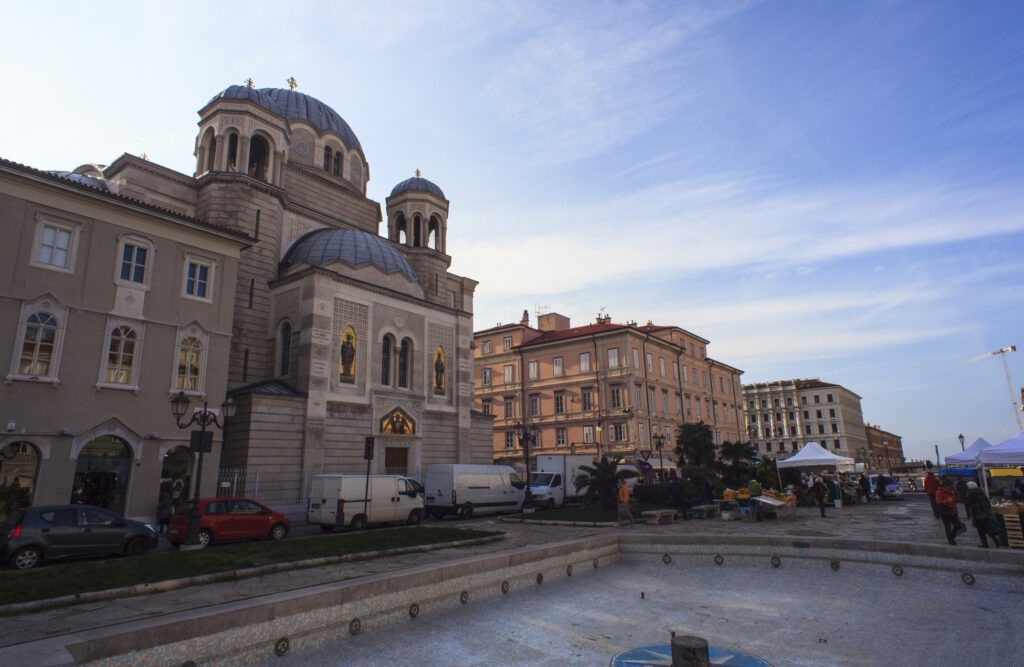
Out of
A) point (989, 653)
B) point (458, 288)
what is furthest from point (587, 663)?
point (458, 288)

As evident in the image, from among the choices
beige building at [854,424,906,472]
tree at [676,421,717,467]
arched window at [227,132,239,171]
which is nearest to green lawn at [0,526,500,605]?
arched window at [227,132,239,171]

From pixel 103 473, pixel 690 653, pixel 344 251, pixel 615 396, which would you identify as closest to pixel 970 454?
pixel 690 653

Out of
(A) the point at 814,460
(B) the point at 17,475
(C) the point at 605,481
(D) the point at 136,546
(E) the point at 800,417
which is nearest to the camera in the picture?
(D) the point at 136,546

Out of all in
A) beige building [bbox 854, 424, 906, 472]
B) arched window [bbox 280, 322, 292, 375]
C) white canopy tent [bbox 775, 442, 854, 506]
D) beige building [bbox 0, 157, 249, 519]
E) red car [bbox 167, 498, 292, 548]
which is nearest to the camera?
red car [bbox 167, 498, 292, 548]

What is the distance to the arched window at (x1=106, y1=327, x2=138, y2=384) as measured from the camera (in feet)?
58.3

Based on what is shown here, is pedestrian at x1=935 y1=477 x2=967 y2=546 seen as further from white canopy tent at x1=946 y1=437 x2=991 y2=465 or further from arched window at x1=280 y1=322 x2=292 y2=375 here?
arched window at x1=280 y1=322 x2=292 y2=375

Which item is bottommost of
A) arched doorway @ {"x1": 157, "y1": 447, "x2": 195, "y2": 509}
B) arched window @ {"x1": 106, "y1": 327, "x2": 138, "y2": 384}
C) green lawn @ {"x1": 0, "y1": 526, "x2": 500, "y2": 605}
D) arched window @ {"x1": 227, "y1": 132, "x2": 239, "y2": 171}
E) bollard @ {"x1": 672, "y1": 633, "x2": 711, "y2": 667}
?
bollard @ {"x1": 672, "y1": 633, "x2": 711, "y2": 667}

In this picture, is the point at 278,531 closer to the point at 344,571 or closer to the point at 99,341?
the point at 344,571

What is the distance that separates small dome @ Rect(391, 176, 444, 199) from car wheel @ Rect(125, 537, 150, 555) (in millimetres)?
27028

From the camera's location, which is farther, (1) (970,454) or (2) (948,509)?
(1) (970,454)

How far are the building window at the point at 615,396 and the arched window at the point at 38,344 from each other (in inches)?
1344

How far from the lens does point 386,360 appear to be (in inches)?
1118

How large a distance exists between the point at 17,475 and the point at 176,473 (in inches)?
168

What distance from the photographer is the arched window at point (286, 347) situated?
25.6m
